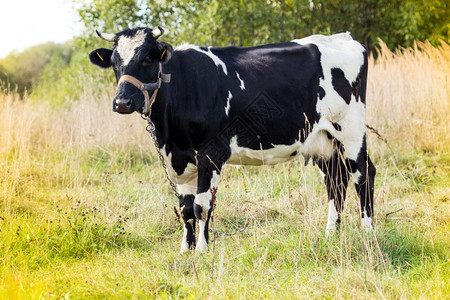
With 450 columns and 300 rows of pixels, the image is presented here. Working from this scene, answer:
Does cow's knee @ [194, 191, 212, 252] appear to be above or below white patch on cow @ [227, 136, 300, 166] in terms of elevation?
below

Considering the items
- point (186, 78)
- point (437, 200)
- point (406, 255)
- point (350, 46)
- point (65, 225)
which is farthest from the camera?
point (437, 200)

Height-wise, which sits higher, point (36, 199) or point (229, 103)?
point (229, 103)

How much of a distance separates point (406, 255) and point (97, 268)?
2621 mm

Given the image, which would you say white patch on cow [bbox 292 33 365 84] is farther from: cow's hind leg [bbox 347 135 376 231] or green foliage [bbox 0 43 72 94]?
green foliage [bbox 0 43 72 94]

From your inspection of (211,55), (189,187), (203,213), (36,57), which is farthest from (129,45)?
(36,57)

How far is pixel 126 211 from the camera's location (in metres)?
5.87

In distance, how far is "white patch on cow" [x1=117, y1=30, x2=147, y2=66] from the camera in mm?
4359

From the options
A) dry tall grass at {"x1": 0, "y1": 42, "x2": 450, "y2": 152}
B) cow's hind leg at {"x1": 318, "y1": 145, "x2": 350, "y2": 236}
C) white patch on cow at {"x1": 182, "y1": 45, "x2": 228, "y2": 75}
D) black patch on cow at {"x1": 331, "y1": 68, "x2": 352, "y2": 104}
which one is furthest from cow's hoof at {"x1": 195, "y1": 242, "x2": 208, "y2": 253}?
dry tall grass at {"x1": 0, "y1": 42, "x2": 450, "y2": 152}

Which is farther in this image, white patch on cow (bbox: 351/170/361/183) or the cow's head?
white patch on cow (bbox: 351/170/361/183)

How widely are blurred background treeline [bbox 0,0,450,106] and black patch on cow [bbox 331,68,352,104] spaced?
619 cm

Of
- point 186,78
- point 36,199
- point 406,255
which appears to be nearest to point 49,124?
point 36,199

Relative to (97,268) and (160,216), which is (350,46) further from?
(97,268)

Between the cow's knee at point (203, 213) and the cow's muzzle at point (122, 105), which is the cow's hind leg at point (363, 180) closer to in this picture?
the cow's knee at point (203, 213)

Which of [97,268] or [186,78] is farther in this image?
[186,78]
